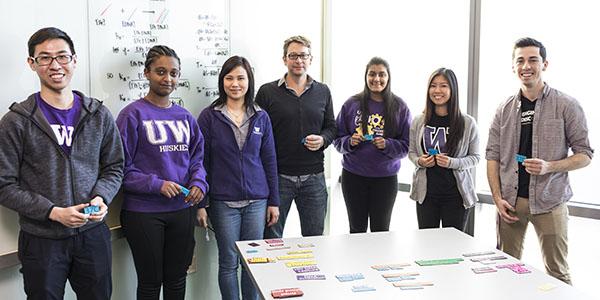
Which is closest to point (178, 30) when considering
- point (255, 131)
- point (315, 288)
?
point (255, 131)

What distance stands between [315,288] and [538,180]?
64.0 inches

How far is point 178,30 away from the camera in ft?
9.67

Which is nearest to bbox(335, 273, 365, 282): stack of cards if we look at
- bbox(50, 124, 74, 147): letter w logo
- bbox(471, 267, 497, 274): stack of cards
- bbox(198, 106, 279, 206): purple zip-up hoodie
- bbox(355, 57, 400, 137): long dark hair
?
bbox(471, 267, 497, 274): stack of cards

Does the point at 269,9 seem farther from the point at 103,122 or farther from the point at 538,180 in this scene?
the point at 538,180

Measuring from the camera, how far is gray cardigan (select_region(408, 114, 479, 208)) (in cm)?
304

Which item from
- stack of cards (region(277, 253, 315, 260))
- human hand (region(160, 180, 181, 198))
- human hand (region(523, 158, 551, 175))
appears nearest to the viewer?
stack of cards (region(277, 253, 315, 260))

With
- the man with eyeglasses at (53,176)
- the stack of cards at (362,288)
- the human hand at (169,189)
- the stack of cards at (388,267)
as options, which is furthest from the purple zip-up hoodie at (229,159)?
the stack of cards at (362,288)

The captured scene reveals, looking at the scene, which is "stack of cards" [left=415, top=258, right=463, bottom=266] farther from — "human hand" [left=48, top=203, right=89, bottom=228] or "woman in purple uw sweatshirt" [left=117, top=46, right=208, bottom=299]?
"human hand" [left=48, top=203, right=89, bottom=228]

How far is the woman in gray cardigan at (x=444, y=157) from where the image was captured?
305cm

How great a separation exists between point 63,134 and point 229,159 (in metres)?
0.92

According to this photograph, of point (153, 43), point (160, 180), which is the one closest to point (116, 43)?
point (153, 43)

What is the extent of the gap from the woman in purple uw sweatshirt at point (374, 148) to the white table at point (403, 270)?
2.92ft

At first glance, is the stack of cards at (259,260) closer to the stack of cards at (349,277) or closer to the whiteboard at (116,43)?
the stack of cards at (349,277)

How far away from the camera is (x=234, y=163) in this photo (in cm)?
283
